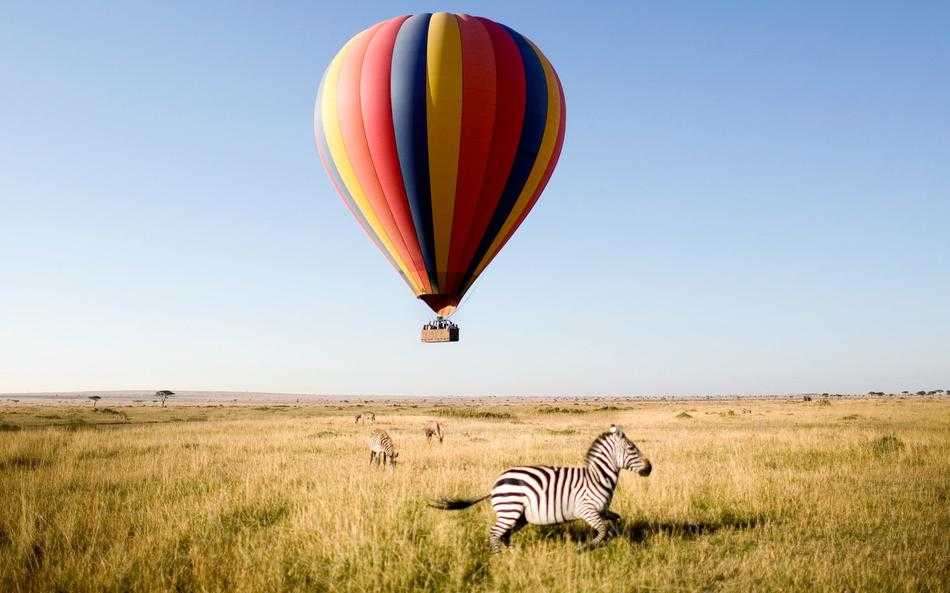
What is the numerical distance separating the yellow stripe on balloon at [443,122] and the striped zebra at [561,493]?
12638mm

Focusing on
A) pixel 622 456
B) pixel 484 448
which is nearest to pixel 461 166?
pixel 484 448

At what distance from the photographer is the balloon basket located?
62.4ft

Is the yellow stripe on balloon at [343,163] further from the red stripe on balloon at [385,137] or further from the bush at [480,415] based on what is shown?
the bush at [480,415]

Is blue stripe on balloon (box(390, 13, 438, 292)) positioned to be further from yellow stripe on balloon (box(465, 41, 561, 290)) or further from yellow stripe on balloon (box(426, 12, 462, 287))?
yellow stripe on balloon (box(465, 41, 561, 290))

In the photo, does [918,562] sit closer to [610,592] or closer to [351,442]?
[610,592]

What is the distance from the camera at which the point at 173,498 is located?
11367mm

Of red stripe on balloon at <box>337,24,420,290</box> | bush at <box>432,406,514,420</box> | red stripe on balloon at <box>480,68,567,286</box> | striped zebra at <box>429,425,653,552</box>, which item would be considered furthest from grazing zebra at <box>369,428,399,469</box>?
bush at <box>432,406,514,420</box>

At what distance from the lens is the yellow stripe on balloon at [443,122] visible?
59.8 ft

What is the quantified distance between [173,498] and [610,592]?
8927 mm

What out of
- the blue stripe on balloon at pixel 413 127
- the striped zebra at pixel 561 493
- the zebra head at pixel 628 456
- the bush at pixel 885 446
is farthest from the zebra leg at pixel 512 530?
the bush at pixel 885 446

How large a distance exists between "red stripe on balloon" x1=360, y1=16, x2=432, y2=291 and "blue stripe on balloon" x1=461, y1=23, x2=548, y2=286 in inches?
87.9

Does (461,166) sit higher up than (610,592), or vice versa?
(461,166)

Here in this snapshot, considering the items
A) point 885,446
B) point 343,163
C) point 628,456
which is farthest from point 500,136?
point 885,446

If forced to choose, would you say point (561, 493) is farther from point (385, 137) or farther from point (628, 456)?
point (385, 137)
